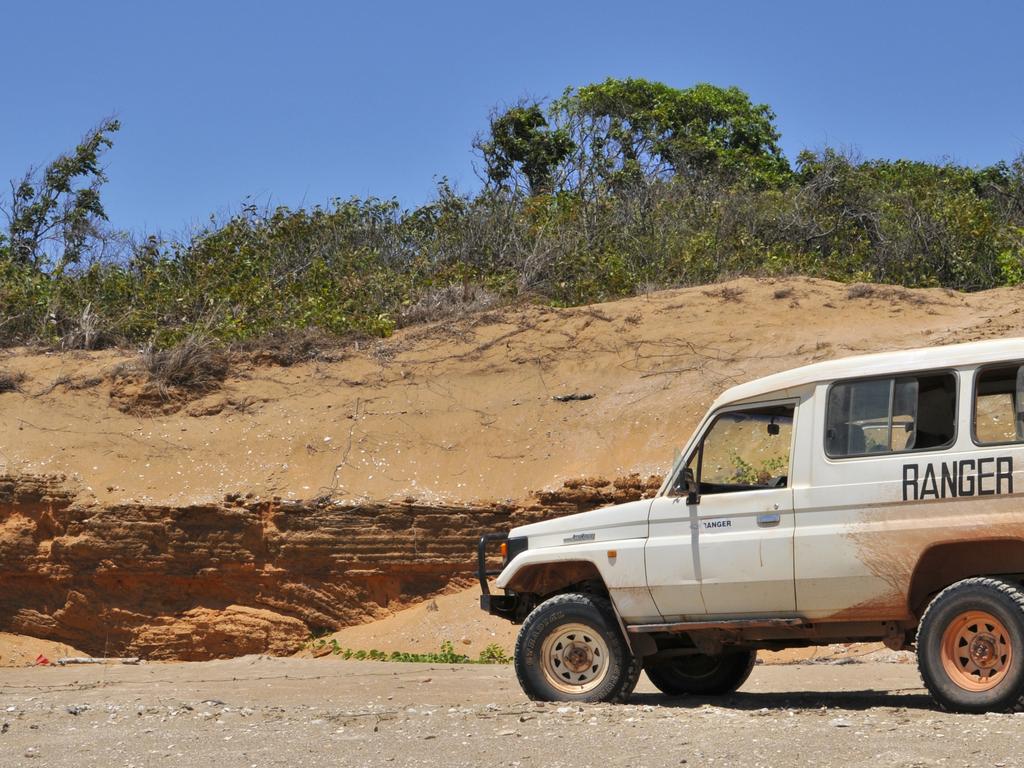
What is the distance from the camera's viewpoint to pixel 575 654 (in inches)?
382

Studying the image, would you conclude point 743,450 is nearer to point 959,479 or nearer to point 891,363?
point 891,363

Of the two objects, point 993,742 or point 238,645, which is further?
point 238,645

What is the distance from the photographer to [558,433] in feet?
61.3

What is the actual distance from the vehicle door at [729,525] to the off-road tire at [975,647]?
996mm

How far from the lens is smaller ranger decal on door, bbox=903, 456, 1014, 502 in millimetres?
7840

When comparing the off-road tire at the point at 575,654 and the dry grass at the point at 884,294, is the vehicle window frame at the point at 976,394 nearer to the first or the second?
the off-road tire at the point at 575,654

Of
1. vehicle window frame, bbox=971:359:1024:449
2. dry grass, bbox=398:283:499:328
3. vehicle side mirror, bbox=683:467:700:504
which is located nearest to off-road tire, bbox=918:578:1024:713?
vehicle window frame, bbox=971:359:1024:449

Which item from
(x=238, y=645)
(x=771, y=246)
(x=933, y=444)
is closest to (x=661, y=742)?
(x=933, y=444)

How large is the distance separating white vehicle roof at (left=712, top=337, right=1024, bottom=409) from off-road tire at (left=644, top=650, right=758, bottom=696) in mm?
2276

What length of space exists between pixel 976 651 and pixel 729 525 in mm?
1757

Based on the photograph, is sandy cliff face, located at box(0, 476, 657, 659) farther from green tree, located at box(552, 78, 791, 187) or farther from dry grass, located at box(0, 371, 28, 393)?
green tree, located at box(552, 78, 791, 187)

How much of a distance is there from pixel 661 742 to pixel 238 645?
1034 centimetres

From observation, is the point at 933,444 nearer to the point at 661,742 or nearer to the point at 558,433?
the point at 661,742

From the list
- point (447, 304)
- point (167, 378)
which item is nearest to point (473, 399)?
point (447, 304)
